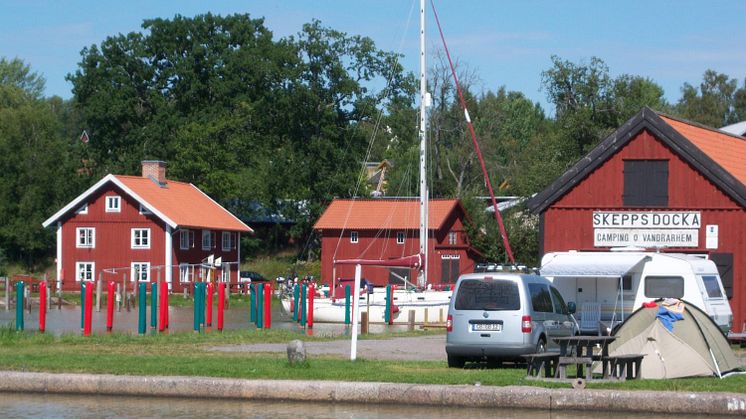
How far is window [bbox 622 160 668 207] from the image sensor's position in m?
34.5

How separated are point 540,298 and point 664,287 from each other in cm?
781

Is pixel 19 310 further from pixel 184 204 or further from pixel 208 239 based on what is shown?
pixel 208 239

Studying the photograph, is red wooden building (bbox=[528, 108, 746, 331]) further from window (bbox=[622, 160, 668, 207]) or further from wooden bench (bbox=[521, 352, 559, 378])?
wooden bench (bbox=[521, 352, 559, 378])

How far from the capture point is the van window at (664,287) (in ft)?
92.3

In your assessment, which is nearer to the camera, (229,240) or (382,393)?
(382,393)

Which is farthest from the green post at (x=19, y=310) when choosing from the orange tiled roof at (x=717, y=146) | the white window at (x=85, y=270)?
the white window at (x=85, y=270)

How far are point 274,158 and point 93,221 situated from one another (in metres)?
16.6

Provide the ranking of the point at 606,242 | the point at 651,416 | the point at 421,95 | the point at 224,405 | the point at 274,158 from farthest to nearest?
the point at 274,158, the point at 421,95, the point at 606,242, the point at 224,405, the point at 651,416

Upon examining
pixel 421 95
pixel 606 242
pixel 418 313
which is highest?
pixel 421 95

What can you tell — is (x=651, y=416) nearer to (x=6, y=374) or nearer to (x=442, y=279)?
(x=6, y=374)

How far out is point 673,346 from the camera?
19.1m

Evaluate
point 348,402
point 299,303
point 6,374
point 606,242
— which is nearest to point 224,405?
point 348,402

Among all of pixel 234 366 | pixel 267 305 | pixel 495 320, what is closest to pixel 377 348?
pixel 495 320

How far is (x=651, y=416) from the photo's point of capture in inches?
634
